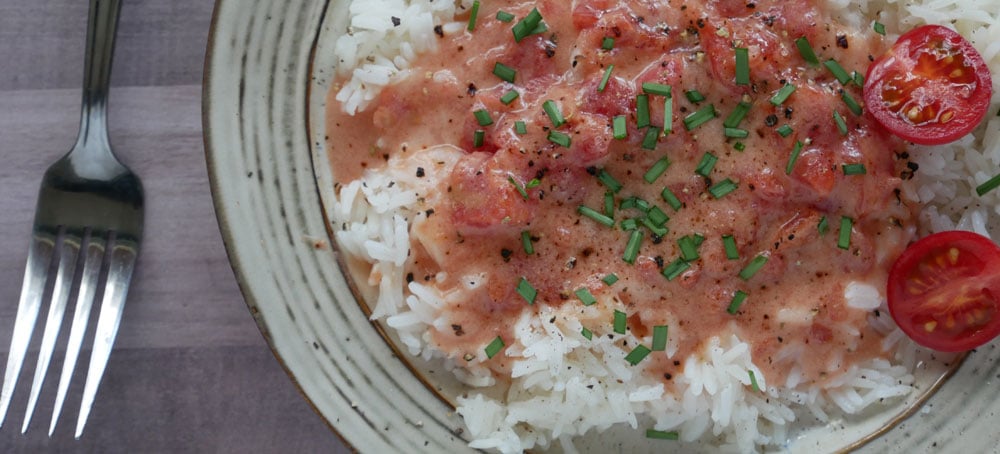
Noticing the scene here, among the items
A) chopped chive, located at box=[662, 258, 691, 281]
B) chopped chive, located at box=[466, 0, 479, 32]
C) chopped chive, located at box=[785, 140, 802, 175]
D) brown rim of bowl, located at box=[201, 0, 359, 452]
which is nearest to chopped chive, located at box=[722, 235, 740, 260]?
chopped chive, located at box=[662, 258, 691, 281]

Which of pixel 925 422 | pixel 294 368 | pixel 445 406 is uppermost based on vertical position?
pixel 294 368

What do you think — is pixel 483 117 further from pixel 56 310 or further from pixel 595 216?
pixel 56 310

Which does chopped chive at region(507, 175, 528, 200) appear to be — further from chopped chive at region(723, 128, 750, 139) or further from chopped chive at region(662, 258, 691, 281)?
chopped chive at region(723, 128, 750, 139)

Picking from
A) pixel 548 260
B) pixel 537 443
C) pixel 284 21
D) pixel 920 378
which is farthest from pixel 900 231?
pixel 284 21

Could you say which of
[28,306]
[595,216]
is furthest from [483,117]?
[28,306]

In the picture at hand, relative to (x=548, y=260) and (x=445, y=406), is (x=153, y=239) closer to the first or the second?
(x=445, y=406)

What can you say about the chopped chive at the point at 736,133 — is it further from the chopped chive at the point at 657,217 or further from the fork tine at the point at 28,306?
the fork tine at the point at 28,306

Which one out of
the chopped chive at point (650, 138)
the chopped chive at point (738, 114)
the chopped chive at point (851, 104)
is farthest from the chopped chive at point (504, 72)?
the chopped chive at point (851, 104)
